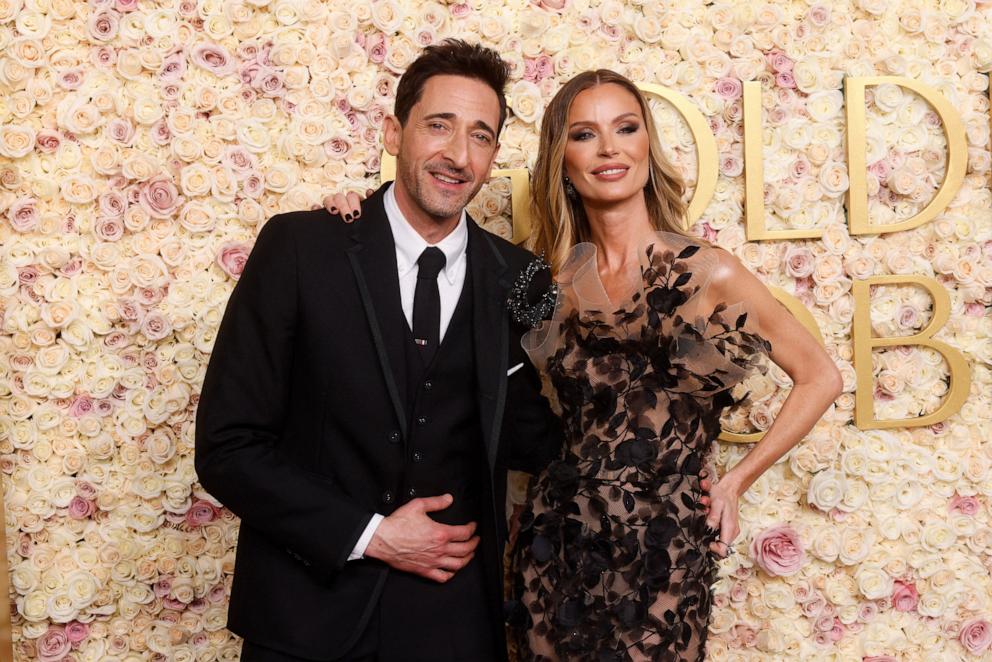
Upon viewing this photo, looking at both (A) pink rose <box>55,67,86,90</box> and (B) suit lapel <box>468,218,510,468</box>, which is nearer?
(B) suit lapel <box>468,218,510,468</box>

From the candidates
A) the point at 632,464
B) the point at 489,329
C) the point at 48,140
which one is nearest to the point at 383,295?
the point at 489,329

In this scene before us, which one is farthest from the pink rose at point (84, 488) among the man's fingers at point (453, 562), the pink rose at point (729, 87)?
the pink rose at point (729, 87)

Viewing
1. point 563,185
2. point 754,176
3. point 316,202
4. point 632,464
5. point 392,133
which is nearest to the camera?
point 632,464

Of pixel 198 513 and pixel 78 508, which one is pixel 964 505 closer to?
pixel 198 513

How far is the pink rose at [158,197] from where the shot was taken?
273 cm

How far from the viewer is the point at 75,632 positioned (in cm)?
274

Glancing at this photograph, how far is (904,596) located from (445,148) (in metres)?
2.26

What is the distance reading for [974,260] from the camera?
3.03 metres

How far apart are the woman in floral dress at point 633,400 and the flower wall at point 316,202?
1.81ft

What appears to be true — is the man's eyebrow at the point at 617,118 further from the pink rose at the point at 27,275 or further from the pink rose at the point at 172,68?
the pink rose at the point at 27,275

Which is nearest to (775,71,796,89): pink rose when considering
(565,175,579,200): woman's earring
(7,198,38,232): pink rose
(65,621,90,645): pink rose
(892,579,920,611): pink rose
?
(565,175,579,200): woman's earring

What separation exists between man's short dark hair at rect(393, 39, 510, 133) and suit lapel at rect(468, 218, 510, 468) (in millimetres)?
351

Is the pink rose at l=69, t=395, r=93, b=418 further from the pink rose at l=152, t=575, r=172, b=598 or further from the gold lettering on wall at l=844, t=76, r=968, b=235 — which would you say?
the gold lettering on wall at l=844, t=76, r=968, b=235

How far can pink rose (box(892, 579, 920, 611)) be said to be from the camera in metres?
3.02
